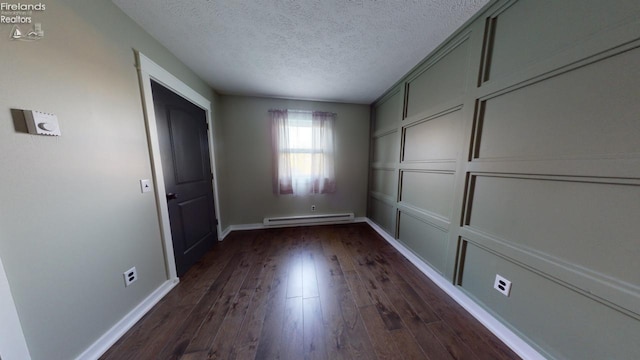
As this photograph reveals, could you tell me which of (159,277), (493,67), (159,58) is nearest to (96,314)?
(159,277)

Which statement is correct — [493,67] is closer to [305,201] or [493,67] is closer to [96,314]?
[305,201]

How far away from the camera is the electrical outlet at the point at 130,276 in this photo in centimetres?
129

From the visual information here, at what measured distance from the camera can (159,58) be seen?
1604 millimetres

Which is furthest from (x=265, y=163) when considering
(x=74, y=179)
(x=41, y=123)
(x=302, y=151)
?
(x=41, y=123)

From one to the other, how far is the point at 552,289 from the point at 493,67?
1.46 m

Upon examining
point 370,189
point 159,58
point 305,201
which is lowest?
point 305,201

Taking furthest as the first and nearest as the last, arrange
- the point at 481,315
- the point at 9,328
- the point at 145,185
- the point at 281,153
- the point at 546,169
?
1. the point at 281,153
2. the point at 145,185
3. the point at 481,315
4. the point at 546,169
5. the point at 9,328

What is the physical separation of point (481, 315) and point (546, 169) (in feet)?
3.80

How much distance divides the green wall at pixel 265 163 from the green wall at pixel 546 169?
1.54 m

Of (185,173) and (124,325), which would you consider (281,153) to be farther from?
(124,325)

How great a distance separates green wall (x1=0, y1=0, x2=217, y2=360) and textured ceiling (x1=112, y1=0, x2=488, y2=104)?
38 cm

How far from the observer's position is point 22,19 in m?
0.83

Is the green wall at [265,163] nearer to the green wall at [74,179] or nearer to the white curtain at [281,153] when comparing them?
the white curtain at [281,153]

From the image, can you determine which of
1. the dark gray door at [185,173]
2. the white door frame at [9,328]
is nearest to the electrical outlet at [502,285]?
the white door frame at [9,328]
